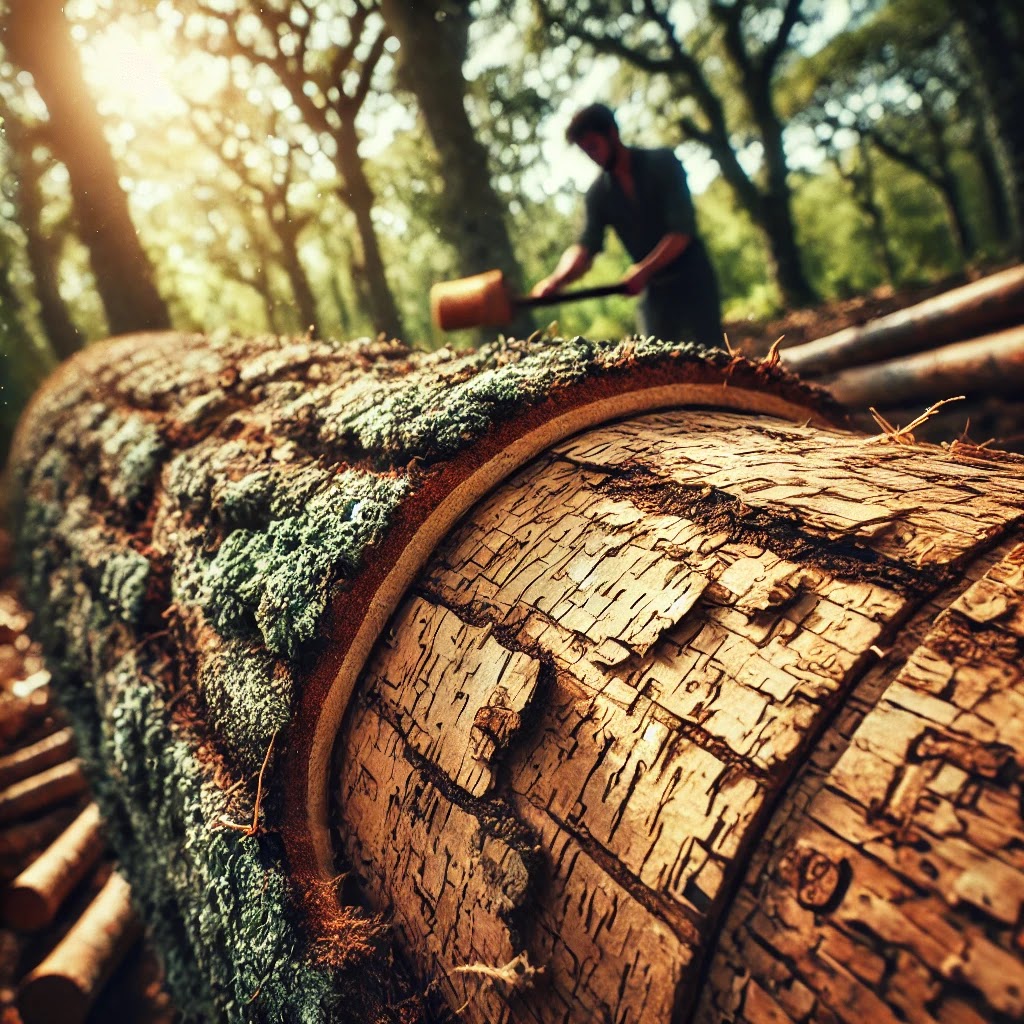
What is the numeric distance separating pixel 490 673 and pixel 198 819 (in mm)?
877

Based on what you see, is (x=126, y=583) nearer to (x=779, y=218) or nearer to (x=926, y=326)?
(x=926, y=326)

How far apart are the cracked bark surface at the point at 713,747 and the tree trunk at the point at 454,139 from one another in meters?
6.07

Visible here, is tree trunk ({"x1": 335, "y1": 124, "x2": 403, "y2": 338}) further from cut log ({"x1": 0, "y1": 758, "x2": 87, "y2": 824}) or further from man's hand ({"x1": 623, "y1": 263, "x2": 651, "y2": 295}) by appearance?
cut log ({"x1": 0, "y1": 758, "x2": 87, "y2": 824})

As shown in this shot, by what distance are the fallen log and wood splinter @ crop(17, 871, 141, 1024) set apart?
15.5 feet

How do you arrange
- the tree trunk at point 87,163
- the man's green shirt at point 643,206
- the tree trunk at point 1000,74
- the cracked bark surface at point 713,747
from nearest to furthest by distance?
the cracked bark surface at point 713,747 < the man's green shirt at point 643,206 < the tree trunk at point 87,163 < the tree trunk at point 1000,74

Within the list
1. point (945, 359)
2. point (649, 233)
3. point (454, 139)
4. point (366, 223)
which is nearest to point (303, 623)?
point (945, 359)

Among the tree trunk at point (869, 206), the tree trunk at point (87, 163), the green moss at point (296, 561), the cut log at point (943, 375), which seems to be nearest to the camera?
the green moss at point (296, 561)

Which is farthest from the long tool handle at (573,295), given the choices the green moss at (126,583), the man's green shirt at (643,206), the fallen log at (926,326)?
the green moss at (126,583)

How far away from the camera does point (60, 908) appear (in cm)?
318

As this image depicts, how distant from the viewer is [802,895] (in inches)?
28.8

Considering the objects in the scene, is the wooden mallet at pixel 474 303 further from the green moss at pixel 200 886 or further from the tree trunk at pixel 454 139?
the tree trunk at pixel 454 139

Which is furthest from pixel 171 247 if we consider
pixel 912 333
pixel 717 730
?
pixel 717 730

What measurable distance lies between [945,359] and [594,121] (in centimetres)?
241

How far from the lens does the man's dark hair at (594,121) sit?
3846mm
